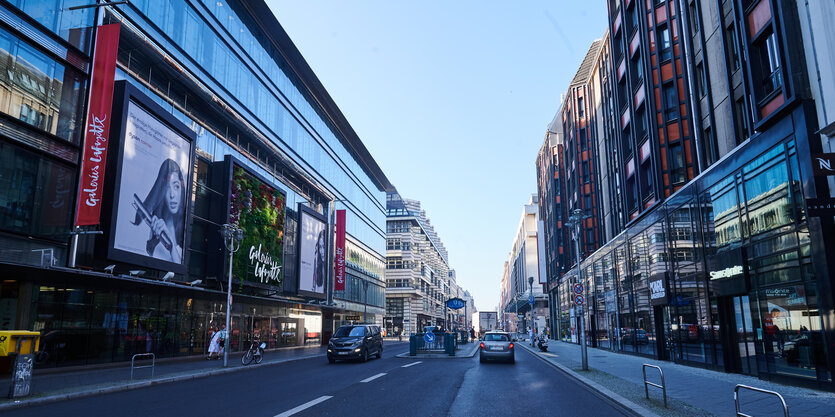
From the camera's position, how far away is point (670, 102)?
987 inches

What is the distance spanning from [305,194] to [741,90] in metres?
35.9

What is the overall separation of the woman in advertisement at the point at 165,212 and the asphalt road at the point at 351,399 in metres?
9.27

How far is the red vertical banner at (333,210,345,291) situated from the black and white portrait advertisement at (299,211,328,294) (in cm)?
328

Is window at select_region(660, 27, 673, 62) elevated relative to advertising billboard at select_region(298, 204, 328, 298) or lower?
elevated

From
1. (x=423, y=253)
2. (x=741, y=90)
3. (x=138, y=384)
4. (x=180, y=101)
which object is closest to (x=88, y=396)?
(x=138, y=384)

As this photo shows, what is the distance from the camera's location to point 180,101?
91.3ft

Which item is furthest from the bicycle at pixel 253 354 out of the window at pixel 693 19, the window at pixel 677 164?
the window at pixel 693 19

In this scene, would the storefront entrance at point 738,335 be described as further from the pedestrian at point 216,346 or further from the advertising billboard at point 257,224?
the advertising billboard at point 257,224

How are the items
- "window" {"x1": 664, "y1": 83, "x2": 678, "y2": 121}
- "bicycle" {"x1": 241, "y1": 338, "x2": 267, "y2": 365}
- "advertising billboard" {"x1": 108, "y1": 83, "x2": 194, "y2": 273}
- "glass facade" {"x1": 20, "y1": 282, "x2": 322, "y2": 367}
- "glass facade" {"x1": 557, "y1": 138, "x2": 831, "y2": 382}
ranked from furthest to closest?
"window" {"x1": 664, "y1": 83, "x2": 678, "y2": 121} → "bicycle" {"x1": 241, "y1": 338, "x2": 267, "y2": 365} → "advertising billboard" {"x1": 108, "y1": 83, "x2": 194, "y2": 273} → "glass facade" {"x1": 20, "y1": 282, "x2": 322, "y2": 367} → "glass facade" {"x1": 557, "y1": 138, "x2": 831, "y2": 382}

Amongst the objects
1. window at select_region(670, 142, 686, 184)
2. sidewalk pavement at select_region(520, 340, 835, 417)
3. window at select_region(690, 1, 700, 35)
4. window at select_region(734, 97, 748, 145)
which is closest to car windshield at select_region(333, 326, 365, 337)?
sidewalk pavement at select_region(520, 340, 835, 417)

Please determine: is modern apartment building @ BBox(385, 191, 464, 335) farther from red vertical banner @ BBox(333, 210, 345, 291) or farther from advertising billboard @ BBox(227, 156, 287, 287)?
advertising billboard @ BBox(227, 156, 287, 287)

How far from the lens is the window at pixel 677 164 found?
79.4 feet

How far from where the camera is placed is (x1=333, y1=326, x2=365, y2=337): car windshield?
25.6 metres

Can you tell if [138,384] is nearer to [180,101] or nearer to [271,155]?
[180,101]
